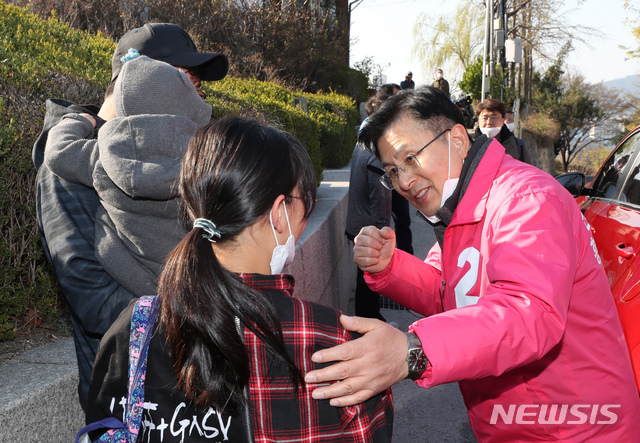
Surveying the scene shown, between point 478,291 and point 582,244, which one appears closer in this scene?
point 582,244

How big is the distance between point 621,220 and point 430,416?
1.96 meters

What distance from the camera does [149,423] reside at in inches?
55.8

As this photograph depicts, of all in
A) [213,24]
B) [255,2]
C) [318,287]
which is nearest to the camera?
[318,287]

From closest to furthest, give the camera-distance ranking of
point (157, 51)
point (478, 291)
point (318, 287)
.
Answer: point (478, 291) → point (157, 51) → point (318, 287)

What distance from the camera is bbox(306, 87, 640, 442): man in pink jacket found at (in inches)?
58.1

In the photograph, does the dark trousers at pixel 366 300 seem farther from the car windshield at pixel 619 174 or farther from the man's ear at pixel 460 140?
the man's ear at pixel 460 140

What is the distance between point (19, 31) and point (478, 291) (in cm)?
542

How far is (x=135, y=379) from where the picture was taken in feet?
4.59

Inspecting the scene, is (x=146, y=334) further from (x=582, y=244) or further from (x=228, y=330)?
(x=582, y=244)

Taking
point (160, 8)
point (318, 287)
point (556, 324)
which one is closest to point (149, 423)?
point (556, 324)

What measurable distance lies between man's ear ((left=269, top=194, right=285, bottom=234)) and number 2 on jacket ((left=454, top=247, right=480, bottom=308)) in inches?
29.8

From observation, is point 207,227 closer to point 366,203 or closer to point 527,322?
point 527,322

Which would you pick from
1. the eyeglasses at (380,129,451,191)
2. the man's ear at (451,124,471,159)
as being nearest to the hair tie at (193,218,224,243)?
the eyeglasses at (380,129,451,191)

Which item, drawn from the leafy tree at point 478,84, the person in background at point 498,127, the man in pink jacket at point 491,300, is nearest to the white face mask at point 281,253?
the man in pink jacket at point 491,300
